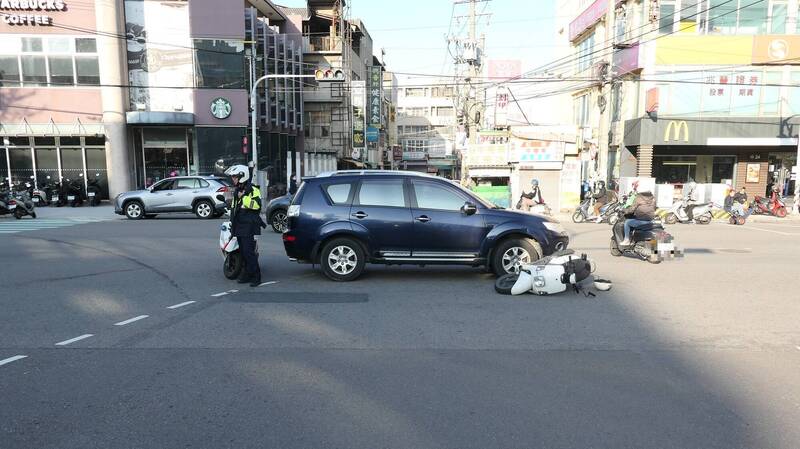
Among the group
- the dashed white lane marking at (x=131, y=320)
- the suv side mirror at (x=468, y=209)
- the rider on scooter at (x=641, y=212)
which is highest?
the suv side mirror at (x=468, y=209)

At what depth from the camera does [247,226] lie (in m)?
8.18

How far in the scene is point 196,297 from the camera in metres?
7.39

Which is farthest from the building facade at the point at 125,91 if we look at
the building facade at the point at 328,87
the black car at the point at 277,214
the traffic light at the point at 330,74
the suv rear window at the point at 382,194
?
the suv rear window at the point at 382,194

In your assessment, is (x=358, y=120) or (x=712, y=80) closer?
(x=712, y=80)

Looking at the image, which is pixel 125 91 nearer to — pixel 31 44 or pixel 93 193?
pixel 31 44

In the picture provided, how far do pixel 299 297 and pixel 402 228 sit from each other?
1.99m

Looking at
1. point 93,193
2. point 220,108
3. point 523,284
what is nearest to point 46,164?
point 93,193

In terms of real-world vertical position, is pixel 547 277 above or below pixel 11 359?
above

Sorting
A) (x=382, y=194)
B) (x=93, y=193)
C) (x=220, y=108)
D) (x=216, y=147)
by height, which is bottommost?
(x=93, y=193)

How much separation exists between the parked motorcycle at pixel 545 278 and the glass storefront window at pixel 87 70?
88.7 feet

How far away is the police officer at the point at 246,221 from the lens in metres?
8.18

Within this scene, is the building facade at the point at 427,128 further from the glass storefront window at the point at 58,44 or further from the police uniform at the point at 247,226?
the police uniform at the point at 247,226

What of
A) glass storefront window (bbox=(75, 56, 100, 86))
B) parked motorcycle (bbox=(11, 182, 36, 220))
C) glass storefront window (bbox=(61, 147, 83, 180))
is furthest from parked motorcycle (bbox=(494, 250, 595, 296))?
glass storefront window (bbox=(61, 147, 83, 180))

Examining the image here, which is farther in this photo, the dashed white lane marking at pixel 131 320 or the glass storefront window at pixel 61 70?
the glass storefront window at pixel 61 70
